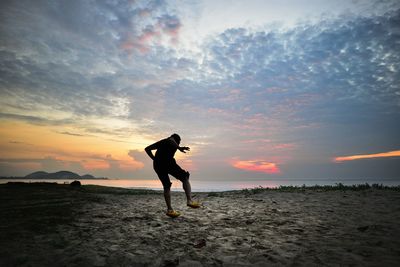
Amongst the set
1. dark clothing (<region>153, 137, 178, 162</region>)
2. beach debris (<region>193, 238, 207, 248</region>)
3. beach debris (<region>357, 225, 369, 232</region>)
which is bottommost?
beach debris (<region>193, 238, 207, 248</region>)

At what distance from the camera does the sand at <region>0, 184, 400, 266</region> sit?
4078 millimetres

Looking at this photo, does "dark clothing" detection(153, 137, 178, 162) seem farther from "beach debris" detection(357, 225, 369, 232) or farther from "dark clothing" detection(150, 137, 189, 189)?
"beach debris" detection(357, 225, 369, 232)

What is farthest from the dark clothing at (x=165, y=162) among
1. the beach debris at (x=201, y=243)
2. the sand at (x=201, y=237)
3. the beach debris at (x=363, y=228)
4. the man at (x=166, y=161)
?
the beach debris at (x=363, y=228)

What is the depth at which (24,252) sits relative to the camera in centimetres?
426

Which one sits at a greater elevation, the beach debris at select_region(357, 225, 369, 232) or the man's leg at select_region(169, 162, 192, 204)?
the man's leg at select_region(169, 162, 192, 204)

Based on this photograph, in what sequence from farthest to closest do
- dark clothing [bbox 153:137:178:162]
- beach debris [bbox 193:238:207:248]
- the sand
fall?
dark clothing [bbox 153:137:178:162] → beach debris [bbox 193:238:207:248] → the sand

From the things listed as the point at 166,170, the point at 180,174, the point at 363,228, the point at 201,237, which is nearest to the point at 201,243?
the point at 201,237

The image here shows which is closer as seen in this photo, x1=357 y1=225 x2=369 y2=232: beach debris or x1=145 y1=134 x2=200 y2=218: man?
x1=357 y1=225 x2=369 y2=232: beach debris

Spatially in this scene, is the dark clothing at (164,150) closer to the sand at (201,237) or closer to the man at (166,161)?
the man at (166,161)

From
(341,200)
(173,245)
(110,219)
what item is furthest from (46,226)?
(341,200)

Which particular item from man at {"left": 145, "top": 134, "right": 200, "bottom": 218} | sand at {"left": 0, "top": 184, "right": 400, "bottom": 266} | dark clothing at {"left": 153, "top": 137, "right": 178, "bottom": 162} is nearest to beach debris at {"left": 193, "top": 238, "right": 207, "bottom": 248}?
sand at {"left": 0, "top": 184, "right": 400, "bottom": 266}

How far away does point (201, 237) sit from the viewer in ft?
17.7

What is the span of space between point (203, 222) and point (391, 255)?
4.08 m

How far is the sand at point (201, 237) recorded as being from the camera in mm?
4078
